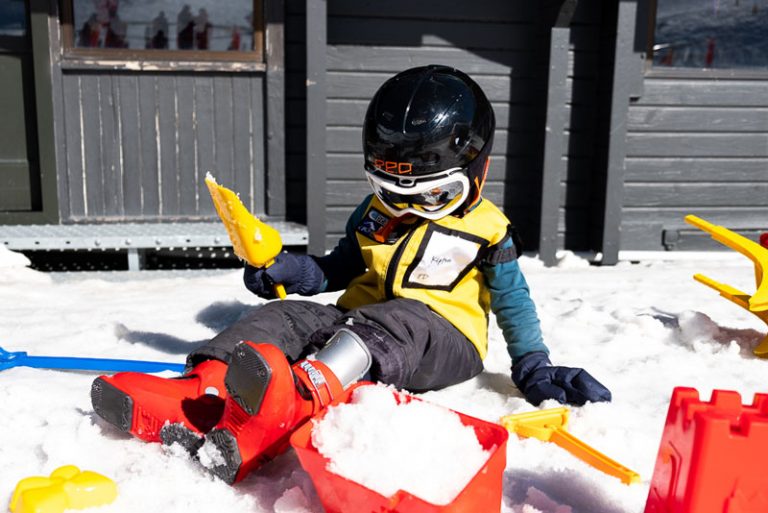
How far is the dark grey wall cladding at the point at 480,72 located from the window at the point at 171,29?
11.4 inches

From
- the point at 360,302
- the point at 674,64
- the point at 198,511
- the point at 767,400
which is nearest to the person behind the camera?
the point at 767,400

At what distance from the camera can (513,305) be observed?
2.17 metres

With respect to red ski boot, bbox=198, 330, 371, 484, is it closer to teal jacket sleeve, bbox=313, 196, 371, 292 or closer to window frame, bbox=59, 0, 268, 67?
teal jacket sleeve, bbox=313, 196, 371, 292

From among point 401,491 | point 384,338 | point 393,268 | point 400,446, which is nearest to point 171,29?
point 393,268

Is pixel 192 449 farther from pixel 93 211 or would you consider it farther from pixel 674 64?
pixel 674 64

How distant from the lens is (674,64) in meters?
4.89

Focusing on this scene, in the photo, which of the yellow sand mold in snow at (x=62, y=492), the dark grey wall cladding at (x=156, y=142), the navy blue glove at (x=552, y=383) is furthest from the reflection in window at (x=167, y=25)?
the yellow sand mold in snow at (x=62, y=492)

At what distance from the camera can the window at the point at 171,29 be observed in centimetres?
437

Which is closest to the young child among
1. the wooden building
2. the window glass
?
the wooden building

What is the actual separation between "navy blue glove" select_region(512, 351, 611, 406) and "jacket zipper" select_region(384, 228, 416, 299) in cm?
42

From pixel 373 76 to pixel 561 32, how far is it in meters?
1.14

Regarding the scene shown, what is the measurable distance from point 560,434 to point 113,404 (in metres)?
0.99

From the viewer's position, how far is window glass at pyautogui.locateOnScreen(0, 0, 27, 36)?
429 centimetres

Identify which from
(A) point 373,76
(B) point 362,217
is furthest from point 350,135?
(B) point 362,217
